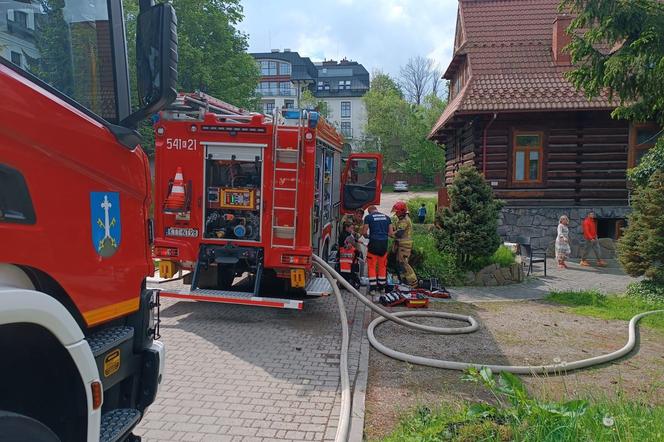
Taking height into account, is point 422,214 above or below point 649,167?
below

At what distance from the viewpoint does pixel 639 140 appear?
15531 millimetres

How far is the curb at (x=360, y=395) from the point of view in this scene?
4105 millimetres

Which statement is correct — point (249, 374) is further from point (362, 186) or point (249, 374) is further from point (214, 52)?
point (214, 52)

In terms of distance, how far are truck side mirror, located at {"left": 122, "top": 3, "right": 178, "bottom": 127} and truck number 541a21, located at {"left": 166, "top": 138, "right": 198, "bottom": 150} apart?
4.66m

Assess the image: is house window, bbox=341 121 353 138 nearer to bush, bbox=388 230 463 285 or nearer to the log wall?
the log wall

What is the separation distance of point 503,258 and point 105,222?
9845 mm

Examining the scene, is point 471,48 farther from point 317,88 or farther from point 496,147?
point 317,88

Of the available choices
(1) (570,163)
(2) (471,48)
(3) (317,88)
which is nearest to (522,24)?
(2) (471,48)

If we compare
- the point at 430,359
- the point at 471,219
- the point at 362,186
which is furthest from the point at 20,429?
the point at 471,219

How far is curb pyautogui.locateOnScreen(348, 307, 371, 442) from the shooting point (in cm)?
411

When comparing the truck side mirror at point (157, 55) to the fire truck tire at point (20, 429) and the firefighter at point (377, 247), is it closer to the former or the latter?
the fire truck tire at point (20, 429)

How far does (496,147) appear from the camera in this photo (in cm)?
1548

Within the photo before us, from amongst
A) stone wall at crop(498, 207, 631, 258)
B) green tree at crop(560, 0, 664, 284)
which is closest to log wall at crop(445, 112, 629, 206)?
stone wall at crop(498, 207, 631, 258)

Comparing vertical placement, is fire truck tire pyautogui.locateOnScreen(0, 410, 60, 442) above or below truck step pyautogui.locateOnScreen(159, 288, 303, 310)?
above
